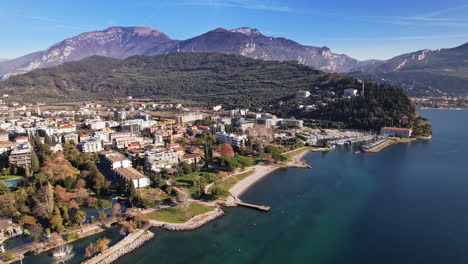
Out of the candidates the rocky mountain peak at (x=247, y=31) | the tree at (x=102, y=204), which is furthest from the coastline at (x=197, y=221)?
the rocky mountain peak at (x=247, y=31)

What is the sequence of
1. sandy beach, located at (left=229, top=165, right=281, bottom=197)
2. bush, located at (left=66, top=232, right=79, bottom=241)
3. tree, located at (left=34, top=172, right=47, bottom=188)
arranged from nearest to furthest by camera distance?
bush, located at (left=66, top=232, right=79, bottom=241)
tree, located at (left=34, top=172, right=47, bottom=188)
sandy beach, located at (left=229, top=165, right=281, bottom=197)

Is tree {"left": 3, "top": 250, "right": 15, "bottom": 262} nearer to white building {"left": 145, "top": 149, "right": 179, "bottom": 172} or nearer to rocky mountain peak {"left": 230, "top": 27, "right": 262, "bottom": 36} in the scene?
white building {"left": 145, "top": 149, "right": 179, "bottom": 172}

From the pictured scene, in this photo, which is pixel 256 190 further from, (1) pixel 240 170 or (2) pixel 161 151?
(2) pixel 161 151

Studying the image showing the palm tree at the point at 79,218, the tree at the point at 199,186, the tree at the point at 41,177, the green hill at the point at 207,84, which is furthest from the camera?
the green hill at the point at 207,84

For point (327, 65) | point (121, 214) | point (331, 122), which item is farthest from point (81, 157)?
point (327, 65)

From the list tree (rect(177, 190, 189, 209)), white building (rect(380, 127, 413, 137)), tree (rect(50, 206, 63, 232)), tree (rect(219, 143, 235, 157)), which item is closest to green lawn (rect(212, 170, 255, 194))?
tree (rect(219, 143, 235, 157))

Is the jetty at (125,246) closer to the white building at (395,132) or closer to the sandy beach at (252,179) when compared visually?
the sandy beach at (252,179)

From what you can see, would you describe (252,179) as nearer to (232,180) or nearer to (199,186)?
(232,180)
